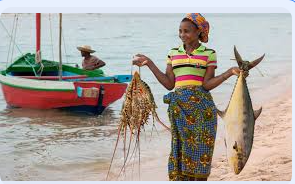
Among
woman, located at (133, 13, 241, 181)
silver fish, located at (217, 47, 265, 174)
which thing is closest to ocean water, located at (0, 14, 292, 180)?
woman, located at (133, 13, 241, 181)

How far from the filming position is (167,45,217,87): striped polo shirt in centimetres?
330

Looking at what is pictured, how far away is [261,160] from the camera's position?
5.59 m

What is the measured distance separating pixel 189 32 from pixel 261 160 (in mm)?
2635

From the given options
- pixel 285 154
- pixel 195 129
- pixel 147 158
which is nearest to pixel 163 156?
pixel 147 158

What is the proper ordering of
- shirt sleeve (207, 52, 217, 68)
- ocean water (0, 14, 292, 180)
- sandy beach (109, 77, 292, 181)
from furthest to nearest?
ocean water (0, 14, 292, 180), sandy beach (109, 77, 292, 181), shirt sleeve (207, 52, 217, 68)

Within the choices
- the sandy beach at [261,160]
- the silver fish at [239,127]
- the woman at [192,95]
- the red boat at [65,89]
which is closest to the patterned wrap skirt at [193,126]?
the woman at [192,95]

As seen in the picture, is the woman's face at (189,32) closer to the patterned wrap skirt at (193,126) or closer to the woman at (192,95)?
the woman at (192,95)

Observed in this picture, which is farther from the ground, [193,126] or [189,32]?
[189,32]

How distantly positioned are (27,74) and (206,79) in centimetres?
704

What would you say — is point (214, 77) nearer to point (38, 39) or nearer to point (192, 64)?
point (192, 64)

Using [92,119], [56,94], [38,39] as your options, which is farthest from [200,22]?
[38,39]

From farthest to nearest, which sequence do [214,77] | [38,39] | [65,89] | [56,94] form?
1. [38,39]
2. [56,94]
3. [65,89]
4. [214,77]

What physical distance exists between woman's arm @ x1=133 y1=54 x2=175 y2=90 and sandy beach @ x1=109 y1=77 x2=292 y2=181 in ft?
6.45

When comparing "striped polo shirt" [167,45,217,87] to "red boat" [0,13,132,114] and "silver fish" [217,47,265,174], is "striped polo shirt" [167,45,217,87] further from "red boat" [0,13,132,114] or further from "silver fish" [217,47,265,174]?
"red boat" [0,13,132,114]
